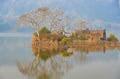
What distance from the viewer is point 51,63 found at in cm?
362

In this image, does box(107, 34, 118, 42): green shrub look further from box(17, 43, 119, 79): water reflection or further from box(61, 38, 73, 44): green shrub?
box(61, 38, 73, 44): green shrub

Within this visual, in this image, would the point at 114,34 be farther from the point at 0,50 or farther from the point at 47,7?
the point at 0,50

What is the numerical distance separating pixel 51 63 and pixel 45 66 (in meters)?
0.09

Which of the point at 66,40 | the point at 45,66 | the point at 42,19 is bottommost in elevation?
the point at 45,66

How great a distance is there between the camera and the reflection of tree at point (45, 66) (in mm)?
3539

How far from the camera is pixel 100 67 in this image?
3660 mm

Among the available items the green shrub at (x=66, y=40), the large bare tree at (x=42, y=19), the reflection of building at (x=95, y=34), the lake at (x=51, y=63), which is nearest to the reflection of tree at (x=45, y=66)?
the lake at (x=51, y=63)

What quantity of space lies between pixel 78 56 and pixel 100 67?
303mm

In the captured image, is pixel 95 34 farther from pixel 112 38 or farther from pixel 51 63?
pixel 51 63

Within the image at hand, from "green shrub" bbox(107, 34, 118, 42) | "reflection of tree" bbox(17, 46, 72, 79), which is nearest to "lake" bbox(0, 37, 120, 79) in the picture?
"reflection of tree" bbox(17, 46, 72, 79)

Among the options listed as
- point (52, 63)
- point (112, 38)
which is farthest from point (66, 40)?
point (112, 38)

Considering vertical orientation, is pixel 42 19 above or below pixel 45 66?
above

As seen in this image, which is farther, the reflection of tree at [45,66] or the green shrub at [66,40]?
the green shrub at [66,40]

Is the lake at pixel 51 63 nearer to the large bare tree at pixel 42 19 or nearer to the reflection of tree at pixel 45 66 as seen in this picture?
the reflection of tree at pixel 45 66
